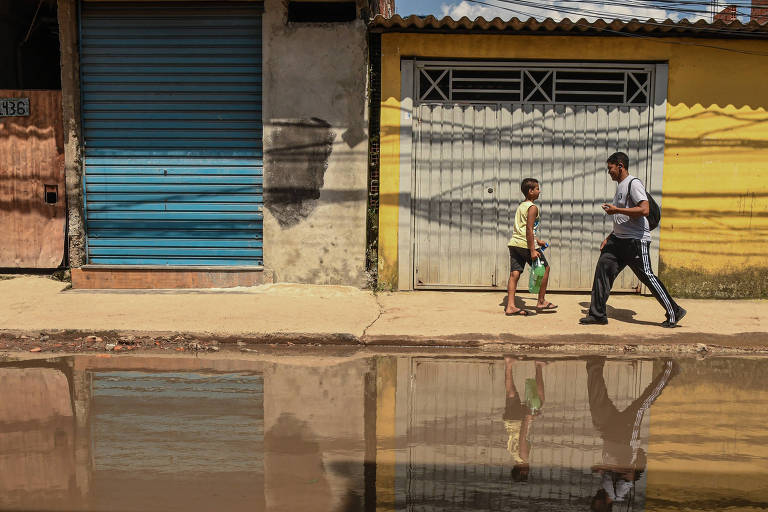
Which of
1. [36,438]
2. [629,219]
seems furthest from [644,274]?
[36,438]

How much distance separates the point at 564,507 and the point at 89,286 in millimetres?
7670

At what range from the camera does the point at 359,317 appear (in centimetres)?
793

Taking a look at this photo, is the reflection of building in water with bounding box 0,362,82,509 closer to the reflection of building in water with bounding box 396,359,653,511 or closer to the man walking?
the reflection of building in water with bounding box 396,359,653,511

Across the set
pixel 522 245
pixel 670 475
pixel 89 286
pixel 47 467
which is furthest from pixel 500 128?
pixel 47 467

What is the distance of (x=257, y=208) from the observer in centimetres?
958

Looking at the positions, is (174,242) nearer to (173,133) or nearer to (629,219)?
(173,133)

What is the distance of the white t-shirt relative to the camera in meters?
Answer: 7.34

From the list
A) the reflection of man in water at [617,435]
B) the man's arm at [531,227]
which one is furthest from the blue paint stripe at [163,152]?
the reflection of man in water at [617,435]

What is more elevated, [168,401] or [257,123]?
[257,123]

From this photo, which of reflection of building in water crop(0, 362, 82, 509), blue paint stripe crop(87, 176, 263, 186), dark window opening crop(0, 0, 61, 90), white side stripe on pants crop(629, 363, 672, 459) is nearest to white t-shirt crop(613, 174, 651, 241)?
white side stripe on pants crop(629, 363, 672, 459)

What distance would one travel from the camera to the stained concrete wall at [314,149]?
9320mm

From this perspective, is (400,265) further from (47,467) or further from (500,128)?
(47,467)

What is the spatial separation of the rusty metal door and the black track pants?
22.2 ft

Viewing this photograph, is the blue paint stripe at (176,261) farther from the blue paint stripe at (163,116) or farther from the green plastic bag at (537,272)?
the green plastic bag at (537,272)
